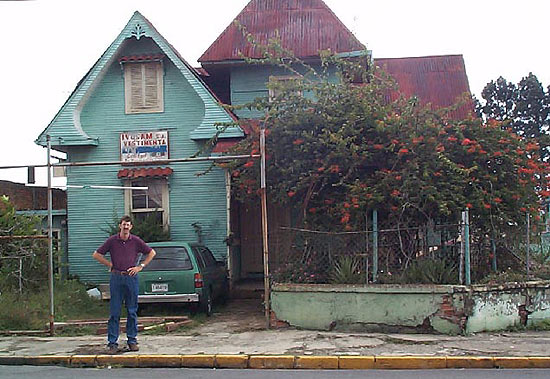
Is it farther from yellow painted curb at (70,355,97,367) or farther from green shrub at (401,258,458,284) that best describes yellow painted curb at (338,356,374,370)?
yellow painted curb at (70,355,97,367)

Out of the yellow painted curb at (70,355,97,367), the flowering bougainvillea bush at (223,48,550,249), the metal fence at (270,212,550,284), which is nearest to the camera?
the yellow painted curb at (70,355,97,367)

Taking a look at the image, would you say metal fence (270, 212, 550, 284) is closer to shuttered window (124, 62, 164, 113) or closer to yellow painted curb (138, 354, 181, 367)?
yellow painted curb (138, 354, 181, 367)

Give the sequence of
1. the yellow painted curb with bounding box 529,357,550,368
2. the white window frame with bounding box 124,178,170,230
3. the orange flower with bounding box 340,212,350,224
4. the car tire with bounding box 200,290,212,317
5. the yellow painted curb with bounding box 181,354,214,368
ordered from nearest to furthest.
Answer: the yellow painted curb with bounding box 529,357,550,368, the yellow painted curb with bounding box 181,354,214,368, the orange flower with bounding box 340,212,350,224, the car tire with bounding box 200,290,212,317, the white window frame with bounding box 124,178,170,230

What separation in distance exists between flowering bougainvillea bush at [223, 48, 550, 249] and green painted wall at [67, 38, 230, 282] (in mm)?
4126

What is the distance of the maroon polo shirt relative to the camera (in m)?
10.1

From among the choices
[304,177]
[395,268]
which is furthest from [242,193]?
[395,268]

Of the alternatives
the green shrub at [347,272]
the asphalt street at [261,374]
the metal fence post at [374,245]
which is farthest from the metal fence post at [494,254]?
the asphalt street at [261,374]

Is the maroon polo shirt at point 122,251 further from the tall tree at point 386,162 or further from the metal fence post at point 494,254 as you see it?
the metal fence post at point 494,254

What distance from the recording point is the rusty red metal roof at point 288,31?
19484mm

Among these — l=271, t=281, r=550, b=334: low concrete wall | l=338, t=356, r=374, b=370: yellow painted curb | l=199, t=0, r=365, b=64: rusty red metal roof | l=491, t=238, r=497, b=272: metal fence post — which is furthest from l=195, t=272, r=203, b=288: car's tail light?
l=199, t=0, r=365, b=64: rusty red metal roof

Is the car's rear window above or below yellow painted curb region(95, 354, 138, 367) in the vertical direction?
above

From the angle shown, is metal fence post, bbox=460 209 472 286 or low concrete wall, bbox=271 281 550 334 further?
metal fence post, bbox=460 209 472 286

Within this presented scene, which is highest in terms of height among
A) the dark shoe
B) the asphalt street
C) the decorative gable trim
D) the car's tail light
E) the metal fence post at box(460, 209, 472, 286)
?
the decorative gable trim

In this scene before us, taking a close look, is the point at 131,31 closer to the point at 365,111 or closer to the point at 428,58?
the point at 365,111
